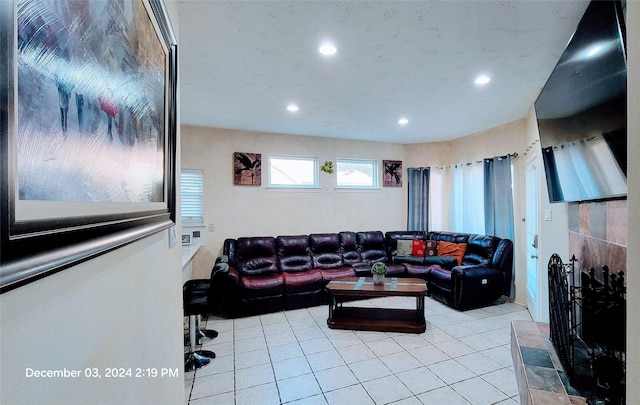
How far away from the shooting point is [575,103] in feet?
5.89

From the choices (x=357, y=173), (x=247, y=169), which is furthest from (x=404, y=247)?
(x=247, y=169)

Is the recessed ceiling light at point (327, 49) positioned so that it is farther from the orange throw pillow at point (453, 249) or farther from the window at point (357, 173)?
the orange throw pillow at point (453, 249)

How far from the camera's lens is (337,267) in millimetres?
4742

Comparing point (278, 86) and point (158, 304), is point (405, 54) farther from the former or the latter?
point (158, 304)

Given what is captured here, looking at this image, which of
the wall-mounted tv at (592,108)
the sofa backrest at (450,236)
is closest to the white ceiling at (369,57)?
the wall-mounted tv at (592,108)

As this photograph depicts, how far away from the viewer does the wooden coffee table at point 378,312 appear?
335cm

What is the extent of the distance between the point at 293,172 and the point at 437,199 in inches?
110

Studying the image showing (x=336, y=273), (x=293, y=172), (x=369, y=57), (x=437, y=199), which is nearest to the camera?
(x=369, y=57)

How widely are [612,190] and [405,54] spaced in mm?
1643

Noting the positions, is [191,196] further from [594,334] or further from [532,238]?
[532,238]

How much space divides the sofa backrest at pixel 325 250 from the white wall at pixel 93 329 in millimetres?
3526

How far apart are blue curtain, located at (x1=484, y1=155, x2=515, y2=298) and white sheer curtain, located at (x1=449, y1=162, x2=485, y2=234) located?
19 cm

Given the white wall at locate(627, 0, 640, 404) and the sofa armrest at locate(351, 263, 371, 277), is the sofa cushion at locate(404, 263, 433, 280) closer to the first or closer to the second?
the sofa armrest at locate(351, 263, 371, 277)

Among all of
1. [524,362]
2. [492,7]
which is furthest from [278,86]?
[524,362]
